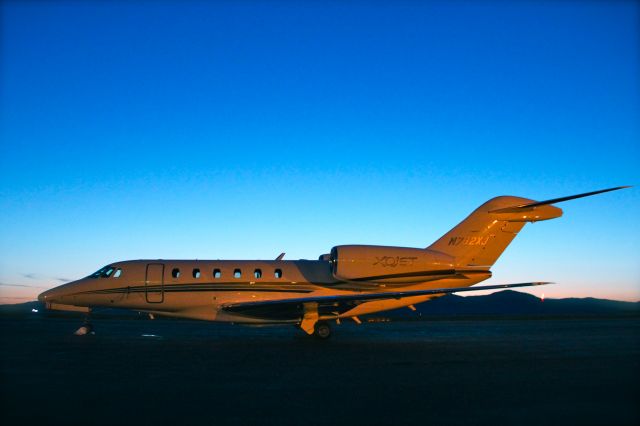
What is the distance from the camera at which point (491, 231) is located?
700 inches

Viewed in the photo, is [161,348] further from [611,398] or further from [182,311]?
[611,398]

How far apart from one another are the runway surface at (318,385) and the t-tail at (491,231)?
4.21 m

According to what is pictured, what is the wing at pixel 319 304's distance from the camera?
1537cm

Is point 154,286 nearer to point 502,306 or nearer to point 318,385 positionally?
point 318,385

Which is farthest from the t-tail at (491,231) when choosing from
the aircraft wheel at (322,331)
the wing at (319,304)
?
the aircraft wheel at (322,331)

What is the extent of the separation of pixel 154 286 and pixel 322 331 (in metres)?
5.33

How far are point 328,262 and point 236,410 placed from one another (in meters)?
12.2

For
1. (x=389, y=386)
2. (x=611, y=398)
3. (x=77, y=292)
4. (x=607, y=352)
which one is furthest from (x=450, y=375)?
(x=77, y=292)

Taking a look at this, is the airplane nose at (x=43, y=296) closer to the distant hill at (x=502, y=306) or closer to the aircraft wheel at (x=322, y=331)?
the aircraft wheel at (x=322, y=331)

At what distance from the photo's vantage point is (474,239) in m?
17.8

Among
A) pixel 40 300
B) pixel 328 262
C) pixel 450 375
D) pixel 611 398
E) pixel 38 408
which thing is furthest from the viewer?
pixel 328 262

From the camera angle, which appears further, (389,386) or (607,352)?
(607,352)

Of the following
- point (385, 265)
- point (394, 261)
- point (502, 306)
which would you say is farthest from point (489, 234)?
point (502, 306)

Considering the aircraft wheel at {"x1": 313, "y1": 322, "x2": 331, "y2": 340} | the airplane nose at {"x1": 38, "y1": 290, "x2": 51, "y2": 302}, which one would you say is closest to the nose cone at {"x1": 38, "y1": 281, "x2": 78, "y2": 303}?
the airplane nose at {"x1": 38, "y1": 290, "x2": 51, "y2": 302}
